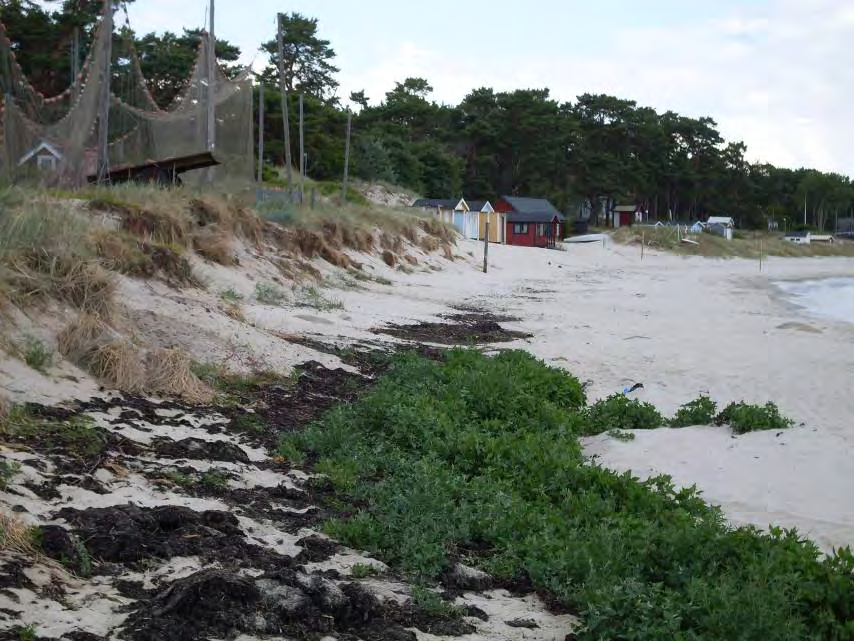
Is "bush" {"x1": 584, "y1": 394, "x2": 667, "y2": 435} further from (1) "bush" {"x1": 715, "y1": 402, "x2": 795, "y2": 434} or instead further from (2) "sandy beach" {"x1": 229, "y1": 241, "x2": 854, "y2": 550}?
(1) "bush" {"x1": 715, "y1": 402, "x2": 795, "y2": 434}

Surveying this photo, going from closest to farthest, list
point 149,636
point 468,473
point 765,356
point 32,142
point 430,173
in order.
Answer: point 149,636, point 468,473, point 32,142, point 765,356, point 430,173

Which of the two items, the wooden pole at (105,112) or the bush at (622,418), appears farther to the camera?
the wooden pole at (105,112)

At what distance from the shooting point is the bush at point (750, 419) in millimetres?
8562

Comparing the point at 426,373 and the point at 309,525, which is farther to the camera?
the point at 426,373

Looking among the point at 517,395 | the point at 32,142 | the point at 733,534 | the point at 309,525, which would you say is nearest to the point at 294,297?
the point at 32,142

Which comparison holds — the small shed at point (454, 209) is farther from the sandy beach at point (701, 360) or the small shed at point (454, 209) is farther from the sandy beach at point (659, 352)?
the sandy beach at point (659, 352)

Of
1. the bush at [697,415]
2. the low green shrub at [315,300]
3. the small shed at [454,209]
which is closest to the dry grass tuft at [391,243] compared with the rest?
the low green shrub at [315,300]

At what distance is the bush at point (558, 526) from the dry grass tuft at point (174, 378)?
113 cm

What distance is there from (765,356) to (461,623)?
458 inches

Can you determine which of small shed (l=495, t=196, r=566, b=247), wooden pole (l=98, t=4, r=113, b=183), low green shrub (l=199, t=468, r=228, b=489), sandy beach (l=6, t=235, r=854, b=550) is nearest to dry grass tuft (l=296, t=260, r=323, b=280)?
sandy beach (l=6, t=235, r=854, b=550)

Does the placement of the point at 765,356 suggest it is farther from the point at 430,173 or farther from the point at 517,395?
the point at 430,173

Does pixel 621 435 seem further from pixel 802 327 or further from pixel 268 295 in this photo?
pixel 802 327

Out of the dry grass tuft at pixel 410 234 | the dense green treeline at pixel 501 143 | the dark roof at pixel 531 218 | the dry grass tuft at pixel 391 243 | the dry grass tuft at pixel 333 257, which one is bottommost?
the dry grass tuft at pixel 333 257

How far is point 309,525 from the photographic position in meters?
5.48
